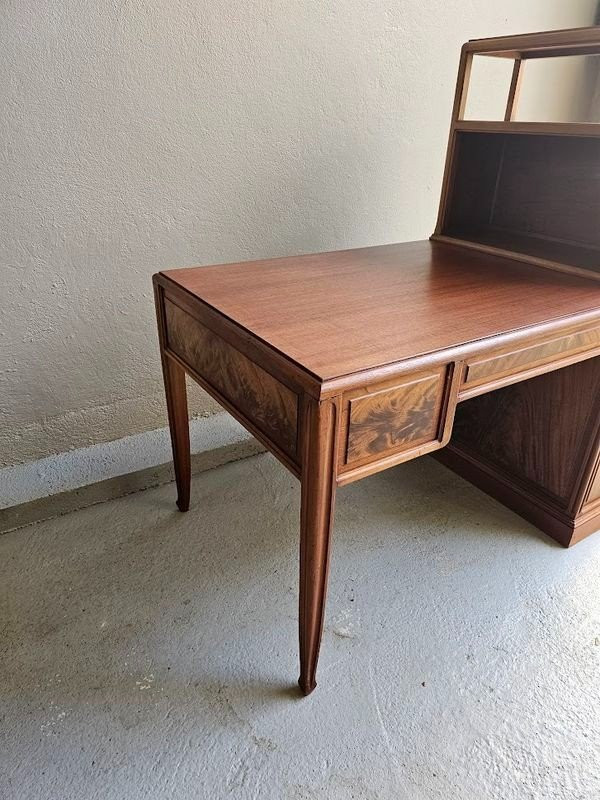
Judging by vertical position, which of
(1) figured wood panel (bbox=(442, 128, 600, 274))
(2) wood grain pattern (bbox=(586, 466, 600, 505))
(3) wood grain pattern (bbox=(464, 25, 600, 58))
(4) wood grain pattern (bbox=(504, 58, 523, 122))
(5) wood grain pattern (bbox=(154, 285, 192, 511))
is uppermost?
(3) wood grain pattern (bbox=(464, 25, 600, 58))

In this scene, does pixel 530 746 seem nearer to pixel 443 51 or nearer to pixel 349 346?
pixel 349 346

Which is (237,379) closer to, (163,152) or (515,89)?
(163,152)

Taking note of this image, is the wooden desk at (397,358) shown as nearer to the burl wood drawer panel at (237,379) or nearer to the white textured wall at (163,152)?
the burl wood drawer panel at (237,379)

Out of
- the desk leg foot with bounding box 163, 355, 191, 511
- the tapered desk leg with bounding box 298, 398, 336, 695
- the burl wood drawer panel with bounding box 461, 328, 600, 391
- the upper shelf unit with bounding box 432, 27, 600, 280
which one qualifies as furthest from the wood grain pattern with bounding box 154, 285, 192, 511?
the upper shelf unit with bounding box 432, 27, 600, 280

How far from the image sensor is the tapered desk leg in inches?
31.6

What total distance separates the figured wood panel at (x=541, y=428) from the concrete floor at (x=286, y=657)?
0.47ft

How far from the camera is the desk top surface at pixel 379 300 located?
0.87 metres

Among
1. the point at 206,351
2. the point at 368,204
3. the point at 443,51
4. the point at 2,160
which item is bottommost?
the point at 206,351

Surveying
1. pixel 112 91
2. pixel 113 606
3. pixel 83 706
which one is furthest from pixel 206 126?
pixel 83 706

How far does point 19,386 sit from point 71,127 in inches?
24.4

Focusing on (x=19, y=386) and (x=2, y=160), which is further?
(x=19, y=386)

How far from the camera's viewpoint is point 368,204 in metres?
1.73

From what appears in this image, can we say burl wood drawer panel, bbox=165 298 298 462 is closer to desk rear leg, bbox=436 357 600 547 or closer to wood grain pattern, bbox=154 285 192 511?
wood grain pattern, bbox=154 285 192 511

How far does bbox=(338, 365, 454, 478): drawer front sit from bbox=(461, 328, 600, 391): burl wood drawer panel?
0.25ft
